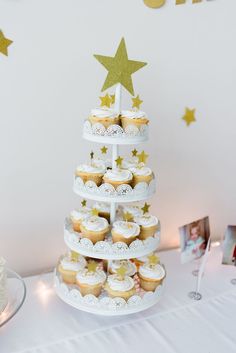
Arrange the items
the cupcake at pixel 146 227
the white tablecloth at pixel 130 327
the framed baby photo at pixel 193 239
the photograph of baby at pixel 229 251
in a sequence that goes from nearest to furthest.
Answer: the white tablecloth at pixel 130 327
the cupcake at pixel 146 227
the framed baby photo at pixel 193 239
the photograph of baby at pixel 229 251

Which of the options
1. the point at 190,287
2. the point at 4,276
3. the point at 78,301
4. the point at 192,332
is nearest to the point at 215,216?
the point at 190,287

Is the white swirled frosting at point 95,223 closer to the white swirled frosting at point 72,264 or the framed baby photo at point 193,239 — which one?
the white swirled frosting at point 72,264

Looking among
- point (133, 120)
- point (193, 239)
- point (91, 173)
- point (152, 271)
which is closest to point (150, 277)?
point (152, 271)

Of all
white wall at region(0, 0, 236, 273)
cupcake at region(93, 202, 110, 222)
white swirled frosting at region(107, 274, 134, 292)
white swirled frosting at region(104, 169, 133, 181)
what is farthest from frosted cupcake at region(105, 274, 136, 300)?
white wall at region(0, 0, 236, 273)

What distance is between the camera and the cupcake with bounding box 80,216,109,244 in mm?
1251

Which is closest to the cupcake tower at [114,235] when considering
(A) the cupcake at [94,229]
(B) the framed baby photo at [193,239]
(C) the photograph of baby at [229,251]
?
(A) the cupcake at [94,229]

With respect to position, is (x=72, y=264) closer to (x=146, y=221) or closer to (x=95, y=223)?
(x=95, y=223)

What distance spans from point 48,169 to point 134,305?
58 cm

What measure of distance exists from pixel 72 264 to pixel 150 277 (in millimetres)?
255

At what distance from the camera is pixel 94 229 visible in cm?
125

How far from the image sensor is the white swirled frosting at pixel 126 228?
1.24 m

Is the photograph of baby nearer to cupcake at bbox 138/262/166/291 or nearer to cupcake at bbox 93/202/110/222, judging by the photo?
cupcake at bbox 138/262/166/291

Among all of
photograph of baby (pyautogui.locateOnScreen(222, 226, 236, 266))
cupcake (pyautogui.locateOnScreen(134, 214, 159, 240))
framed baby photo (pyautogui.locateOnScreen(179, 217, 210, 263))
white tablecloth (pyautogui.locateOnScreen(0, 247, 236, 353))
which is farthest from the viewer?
photograph of baby (pyautogui.locateOnScreen(222, 226, 236, 266))

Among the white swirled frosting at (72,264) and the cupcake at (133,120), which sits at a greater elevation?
the cupcake at (133,120)
